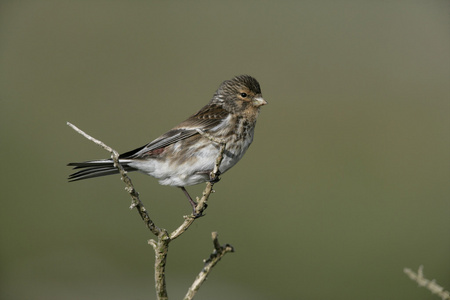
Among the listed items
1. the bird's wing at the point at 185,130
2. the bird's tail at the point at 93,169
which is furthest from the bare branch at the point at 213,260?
the bird's wing at the point at 185,130

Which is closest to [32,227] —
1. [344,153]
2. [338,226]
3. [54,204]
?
[54,204]

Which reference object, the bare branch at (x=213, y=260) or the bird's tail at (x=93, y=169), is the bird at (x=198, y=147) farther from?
the bare branch at (x=213, y=260)

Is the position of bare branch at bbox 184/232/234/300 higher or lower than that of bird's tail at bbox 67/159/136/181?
lower

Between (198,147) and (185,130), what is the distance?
0.24 m

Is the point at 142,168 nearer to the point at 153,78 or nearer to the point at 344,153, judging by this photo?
the point at 344,153

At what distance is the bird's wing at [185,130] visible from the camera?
5.46 m

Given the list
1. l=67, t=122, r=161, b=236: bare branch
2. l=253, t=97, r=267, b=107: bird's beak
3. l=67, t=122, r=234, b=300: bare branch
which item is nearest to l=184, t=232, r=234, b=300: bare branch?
l=67, t=122, r=234, b=300: bare branch

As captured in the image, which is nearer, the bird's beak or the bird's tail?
the bird's tail

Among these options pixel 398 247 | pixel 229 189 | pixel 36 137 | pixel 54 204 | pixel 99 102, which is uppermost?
pixel 99 102

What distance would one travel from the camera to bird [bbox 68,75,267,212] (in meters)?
5.36

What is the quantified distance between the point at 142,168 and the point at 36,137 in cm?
1203

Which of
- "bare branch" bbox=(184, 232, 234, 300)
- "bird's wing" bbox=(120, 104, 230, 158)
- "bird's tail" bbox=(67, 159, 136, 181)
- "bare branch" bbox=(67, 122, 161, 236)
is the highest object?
"bird's wing" bbox=(120, 104, 230, 158)

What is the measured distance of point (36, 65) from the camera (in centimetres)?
2097

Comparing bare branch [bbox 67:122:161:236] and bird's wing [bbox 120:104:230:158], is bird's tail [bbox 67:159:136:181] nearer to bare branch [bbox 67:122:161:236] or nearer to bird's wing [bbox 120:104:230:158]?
bird's wing [bbox 120:104:230:158]
